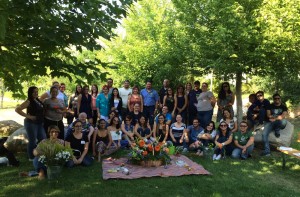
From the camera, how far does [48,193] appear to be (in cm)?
555

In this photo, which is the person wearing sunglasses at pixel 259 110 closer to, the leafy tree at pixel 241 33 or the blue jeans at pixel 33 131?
the leafy tree at pixel 241 33

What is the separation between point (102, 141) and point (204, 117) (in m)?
3.37

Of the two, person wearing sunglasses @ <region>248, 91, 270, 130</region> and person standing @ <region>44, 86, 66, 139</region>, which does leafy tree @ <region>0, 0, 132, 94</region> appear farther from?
person wearing sunglasses @ <region>248, 91, 270, 130</region>

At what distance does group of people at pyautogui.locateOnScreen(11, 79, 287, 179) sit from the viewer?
7828 mm

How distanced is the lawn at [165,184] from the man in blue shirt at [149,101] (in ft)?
9.83

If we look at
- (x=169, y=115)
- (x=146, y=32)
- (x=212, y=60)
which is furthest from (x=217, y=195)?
(x=146, y=32)

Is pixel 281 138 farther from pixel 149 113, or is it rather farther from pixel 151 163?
pixel 151 163

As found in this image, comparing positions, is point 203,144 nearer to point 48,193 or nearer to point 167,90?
point 167,90

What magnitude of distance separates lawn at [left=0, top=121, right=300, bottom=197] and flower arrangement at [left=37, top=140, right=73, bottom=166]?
52 cm

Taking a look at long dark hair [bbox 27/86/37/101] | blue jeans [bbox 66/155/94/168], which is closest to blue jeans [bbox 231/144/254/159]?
blue jeans [bbox 66/155/94/168]

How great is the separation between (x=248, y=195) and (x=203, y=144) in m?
3.28

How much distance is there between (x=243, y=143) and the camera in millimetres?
8633

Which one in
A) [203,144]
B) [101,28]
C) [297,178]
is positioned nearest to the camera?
[101,28]

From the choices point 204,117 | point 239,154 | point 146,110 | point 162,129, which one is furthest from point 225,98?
point 146,110
